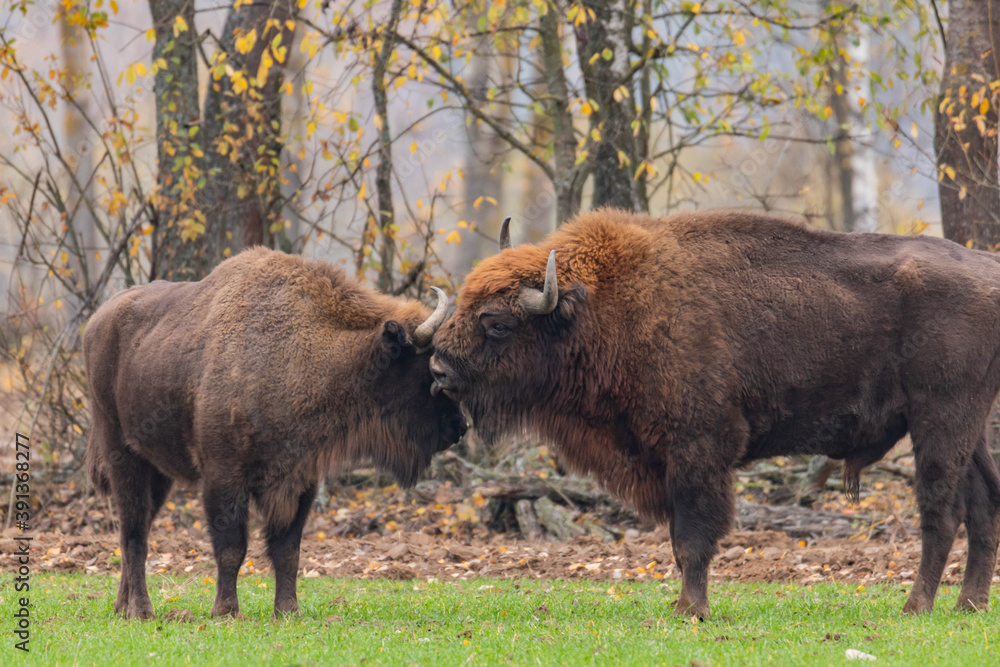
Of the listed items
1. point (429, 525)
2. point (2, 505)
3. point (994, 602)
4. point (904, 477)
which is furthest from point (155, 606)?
point (904, 477)

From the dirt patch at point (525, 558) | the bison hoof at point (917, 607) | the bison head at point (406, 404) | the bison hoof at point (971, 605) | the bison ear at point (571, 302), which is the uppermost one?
the bison ear at point (571, 302)

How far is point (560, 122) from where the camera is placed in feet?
39.8

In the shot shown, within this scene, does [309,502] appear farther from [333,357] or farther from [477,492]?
[477,492]

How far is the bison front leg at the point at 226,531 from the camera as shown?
21.7 feet

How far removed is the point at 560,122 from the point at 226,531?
724 centimetres

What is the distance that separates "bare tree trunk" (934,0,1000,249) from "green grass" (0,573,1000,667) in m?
4.62

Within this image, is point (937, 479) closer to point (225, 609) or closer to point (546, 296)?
point (546, 296)

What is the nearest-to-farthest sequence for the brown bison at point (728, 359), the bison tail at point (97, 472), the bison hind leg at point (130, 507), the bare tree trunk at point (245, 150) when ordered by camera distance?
the brown bison at point (728, 359), the bison hind leg at point (130, 507), the bison tail at point (97, 472), the bare tree trunk at point (245, 150)

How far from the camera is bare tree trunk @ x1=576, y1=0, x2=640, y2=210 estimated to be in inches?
460

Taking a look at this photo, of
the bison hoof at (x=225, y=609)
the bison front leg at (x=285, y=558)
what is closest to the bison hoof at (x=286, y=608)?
the bison front leg at (x=285, y=558)

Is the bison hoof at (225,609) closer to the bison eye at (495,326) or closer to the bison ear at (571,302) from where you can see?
the bison eye at (495,326)

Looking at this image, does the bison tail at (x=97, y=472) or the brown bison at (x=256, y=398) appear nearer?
the brown bison at (x=256, y=398)

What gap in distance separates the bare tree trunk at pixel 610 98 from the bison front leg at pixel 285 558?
619 centimetres

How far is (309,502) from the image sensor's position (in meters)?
7.10
